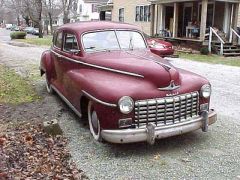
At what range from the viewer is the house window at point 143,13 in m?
29.9

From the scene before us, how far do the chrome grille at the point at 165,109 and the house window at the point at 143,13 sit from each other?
25.0m

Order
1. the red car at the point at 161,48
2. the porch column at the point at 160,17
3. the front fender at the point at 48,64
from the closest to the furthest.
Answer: the front fender at the point at 48,64 < the red car at the point at 161,48 < the porch column at the point at 160,17

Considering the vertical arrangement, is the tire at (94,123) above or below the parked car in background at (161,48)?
below

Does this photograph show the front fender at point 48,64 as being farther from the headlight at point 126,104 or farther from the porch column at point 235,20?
the porch column at point 235,20

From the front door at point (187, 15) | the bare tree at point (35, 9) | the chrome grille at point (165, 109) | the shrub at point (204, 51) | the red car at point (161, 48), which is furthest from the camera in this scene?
the bare tree at point (35, 9)

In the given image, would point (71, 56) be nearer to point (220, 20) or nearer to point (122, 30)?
point (122, 30)

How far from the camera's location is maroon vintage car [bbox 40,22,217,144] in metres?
5.04

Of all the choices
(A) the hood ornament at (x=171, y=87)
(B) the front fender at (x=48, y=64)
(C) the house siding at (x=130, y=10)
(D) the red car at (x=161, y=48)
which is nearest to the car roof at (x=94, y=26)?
(B) the front fender at (x=48, y=64)

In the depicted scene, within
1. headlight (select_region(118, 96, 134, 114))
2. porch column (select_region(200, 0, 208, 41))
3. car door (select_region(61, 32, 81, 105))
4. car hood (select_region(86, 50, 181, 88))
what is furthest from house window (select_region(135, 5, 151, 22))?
headlight (select_region(118, 96, 134, 114))

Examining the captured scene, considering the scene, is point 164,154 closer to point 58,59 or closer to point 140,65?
point 140,65

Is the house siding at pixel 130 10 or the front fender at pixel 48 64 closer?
the front fender at pixel 48 64

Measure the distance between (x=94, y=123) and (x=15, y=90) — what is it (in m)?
4.51

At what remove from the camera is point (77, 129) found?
21.3ft

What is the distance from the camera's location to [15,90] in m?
9.56
